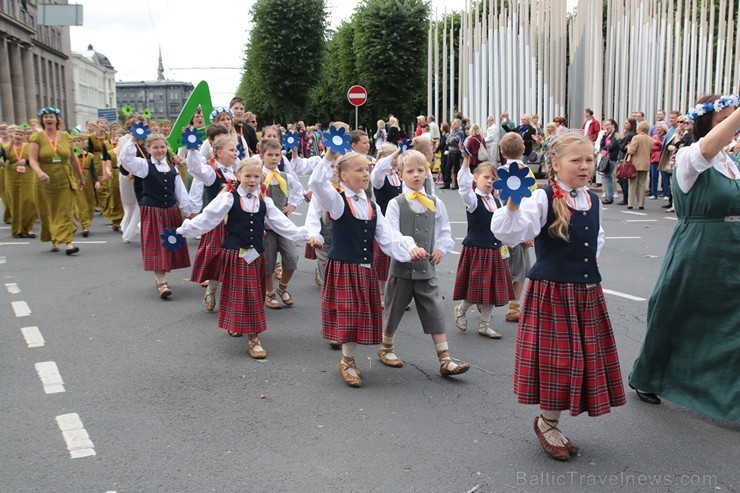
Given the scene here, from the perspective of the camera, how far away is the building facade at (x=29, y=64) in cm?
6312

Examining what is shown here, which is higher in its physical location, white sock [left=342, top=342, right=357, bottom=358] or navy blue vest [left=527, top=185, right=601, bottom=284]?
navy blue vest [left=527, top=185, right=601, bottom=284]

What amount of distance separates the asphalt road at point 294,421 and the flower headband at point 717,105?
192 cm

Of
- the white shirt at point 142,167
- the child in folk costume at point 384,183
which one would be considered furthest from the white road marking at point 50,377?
the child in folk costume at point 384,183

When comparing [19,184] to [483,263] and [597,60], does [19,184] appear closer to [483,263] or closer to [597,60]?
[483,263]

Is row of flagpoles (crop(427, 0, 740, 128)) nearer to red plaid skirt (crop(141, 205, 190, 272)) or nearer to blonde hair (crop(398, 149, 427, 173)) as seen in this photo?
red plaid skirt (crop(141, 205, 190, 272))

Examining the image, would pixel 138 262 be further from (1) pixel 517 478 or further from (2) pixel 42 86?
(2) pixel 42 86

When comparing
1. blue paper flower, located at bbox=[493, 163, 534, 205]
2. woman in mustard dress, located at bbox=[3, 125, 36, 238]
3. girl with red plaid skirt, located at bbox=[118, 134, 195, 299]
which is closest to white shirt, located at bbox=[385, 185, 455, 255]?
blue paper flower, located at bbox=[493, 163, 534, 205]

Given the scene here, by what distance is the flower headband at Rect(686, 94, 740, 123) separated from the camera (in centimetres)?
425

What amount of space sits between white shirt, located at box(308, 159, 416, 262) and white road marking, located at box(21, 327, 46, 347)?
3.03 meters

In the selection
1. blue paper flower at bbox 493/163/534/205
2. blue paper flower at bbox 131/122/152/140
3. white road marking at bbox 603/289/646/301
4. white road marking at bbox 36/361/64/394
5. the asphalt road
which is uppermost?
blue paper flower at bbox 131/122/152/140

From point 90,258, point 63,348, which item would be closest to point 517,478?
point 63,348

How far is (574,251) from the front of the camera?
3947mm

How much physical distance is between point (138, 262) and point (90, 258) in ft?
3.12

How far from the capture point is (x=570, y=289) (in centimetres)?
395
